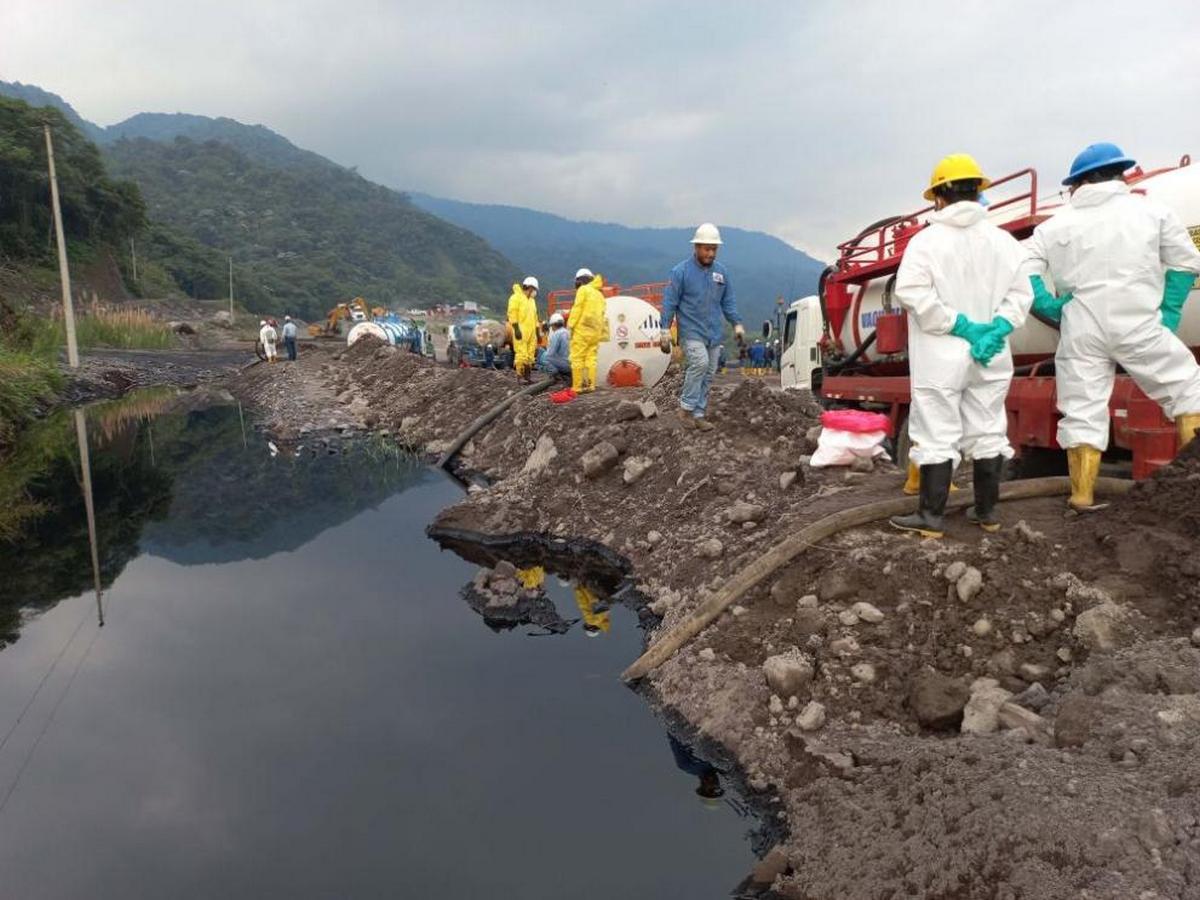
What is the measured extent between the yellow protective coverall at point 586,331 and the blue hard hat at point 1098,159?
6.09 metres

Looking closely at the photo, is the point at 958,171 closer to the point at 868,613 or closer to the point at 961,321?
the point at 961,321

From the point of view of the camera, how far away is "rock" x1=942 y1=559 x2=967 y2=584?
12.5 ft

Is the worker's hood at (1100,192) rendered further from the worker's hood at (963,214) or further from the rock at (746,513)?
the rock at (746,513)

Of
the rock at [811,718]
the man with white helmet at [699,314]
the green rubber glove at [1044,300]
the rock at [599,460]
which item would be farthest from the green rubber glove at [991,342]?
the rock at [599,460]

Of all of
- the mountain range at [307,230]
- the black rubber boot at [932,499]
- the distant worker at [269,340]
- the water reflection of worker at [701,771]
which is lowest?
the water reflection of worker at [701,771]

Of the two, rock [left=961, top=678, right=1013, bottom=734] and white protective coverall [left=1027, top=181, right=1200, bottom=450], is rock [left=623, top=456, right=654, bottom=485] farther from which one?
rock [left=961, top=678, right=1013, bottom=734]

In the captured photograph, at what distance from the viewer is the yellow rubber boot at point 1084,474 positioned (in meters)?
4.27

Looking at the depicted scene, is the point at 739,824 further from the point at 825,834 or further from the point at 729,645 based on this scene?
the point at 729,645

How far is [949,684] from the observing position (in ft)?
10.8

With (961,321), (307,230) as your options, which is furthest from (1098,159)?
(307,230)

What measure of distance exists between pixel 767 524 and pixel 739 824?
2.50m

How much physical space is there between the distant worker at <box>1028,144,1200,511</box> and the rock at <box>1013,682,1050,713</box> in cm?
161

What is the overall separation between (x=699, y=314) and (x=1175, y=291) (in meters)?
3.99

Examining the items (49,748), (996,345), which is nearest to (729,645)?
(996,345)
